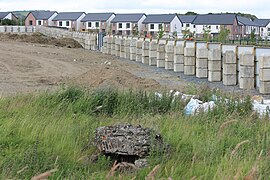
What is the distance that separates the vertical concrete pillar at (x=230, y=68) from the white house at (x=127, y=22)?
9202 cm

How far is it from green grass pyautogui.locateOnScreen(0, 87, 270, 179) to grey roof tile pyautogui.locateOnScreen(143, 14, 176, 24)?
98421mm

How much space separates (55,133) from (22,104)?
289 cm

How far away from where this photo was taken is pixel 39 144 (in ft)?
24.7

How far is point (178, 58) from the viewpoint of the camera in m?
26.6

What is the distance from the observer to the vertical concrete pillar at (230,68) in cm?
2108

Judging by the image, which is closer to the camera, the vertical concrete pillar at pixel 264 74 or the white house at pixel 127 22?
the vertical concrete pillar at pixel 264 74

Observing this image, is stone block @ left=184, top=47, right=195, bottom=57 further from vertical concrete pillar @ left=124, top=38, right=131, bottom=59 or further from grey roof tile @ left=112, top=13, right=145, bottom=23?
grey roof tile @ left=112, top=13, right=145, bottom=23

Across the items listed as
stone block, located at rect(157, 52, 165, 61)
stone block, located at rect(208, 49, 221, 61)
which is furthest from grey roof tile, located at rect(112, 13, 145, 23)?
stone block, located at rect(208, 49, 221, 61)

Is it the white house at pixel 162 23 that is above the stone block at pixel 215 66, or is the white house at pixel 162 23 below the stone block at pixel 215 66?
above

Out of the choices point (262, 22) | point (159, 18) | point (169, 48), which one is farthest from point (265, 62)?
point (262, 22)

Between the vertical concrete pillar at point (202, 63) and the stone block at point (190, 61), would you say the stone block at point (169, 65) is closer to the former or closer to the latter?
the stone block at point (190, 61)

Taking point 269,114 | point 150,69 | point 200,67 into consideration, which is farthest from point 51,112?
point 150,69

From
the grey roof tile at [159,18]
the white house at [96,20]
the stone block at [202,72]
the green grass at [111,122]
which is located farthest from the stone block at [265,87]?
the white house at [96,20]

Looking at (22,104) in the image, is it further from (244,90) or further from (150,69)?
(150,69)
